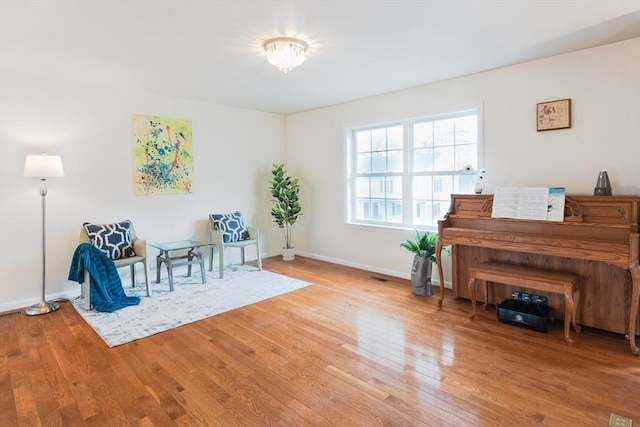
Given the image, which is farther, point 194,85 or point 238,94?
point 238,94

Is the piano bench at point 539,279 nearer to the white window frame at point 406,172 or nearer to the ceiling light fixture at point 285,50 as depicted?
the white window frame at point 406,172

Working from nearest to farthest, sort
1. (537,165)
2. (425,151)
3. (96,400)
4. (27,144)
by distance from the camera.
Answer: (96,400)
(537,165)
(27,144)
(425,151)


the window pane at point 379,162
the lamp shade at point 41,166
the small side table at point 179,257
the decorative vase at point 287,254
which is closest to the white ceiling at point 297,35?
the lamp shade at point 41,166

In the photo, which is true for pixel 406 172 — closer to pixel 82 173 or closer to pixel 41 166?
pixel 82 173

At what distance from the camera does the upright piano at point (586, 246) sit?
2.57 m

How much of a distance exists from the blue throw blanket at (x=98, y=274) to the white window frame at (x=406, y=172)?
307 centimetres

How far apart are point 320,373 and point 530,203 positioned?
231 centimetres

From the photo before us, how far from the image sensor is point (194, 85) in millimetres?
4098

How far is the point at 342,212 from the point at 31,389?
392cm

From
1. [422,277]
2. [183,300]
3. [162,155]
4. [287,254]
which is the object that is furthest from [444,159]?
[162,155]

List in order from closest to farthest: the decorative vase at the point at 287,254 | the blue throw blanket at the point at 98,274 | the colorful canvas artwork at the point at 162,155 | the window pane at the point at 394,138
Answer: the blue throw blanket at the point at 98,274 < the colorful canvas artwork at the point at 162,155 < the window pane at the point at 394,138 < the decorative vase at the point at 287,254

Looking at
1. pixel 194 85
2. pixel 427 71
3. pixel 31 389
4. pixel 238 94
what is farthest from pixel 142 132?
pixel 427 71

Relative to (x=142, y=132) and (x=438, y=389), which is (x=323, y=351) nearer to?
(x=438, y=389)

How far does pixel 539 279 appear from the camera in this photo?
2836mm
